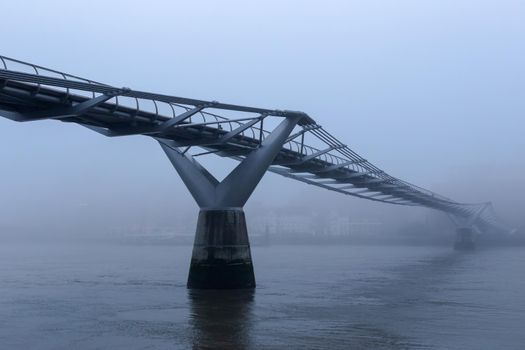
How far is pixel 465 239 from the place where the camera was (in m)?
122

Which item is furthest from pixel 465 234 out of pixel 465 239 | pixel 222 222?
pixel 222 222

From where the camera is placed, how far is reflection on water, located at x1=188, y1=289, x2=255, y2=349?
20547mm

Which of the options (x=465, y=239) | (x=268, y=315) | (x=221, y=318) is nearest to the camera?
(x=221, y=318)

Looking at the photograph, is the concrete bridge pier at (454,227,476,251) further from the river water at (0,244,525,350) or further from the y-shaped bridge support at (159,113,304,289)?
the y-shaped bridge support at (159,113,304,289)

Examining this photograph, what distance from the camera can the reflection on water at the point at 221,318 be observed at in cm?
2055

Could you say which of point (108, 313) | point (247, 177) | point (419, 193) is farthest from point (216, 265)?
point (419, 193)

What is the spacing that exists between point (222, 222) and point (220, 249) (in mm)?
1391

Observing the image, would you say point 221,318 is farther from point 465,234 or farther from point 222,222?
point 465,234

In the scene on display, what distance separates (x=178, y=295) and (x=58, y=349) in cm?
1532

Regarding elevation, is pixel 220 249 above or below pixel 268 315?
above

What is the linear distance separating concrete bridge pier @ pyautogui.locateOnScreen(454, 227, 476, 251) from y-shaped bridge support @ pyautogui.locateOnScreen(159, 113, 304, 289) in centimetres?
9133

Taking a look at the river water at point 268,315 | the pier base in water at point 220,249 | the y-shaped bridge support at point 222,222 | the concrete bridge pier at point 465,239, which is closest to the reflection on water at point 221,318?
the river water at point 268,315

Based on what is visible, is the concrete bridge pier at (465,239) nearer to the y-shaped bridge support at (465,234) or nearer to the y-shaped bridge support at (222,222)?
the y-shaped bridge support at (465,234)

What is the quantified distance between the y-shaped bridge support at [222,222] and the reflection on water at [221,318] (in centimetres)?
84
